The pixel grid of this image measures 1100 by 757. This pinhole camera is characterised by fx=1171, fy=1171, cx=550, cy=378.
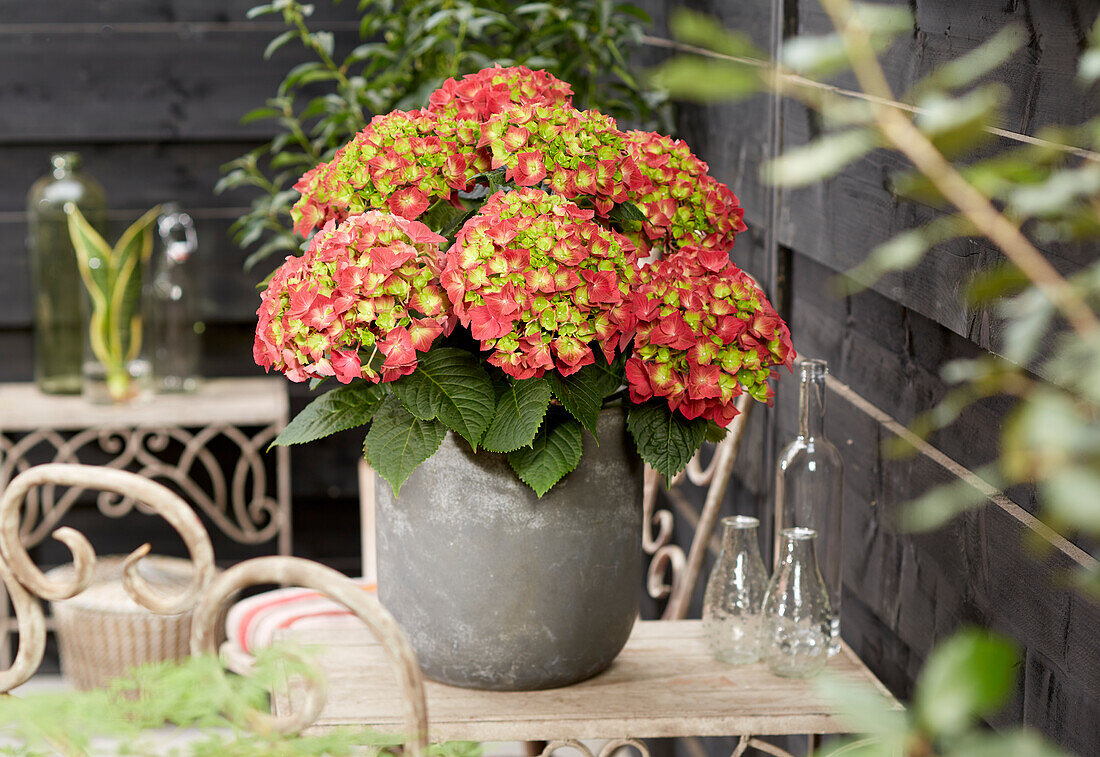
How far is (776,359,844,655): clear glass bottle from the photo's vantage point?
1.05m

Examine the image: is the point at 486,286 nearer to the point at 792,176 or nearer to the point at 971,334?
the point at 971,334

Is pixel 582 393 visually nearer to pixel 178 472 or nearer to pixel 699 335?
pixel 699 335

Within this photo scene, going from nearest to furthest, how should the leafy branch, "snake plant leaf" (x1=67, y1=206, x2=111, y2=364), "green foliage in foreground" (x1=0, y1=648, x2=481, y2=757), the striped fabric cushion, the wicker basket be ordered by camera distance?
"green foliage in foreground" (x1=0, y1=648, x2=481, y2=757) < the striped fabric cushion < the leafy branch < the wicker basket < "snake plant leaf" (x1=67, y1=206, x2=111, y2=364)

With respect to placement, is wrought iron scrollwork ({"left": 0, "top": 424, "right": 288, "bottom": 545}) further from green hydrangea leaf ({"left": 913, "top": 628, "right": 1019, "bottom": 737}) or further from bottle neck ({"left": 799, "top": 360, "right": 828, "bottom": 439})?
green hydrangea leaf ({"left": 913, "top": 628, "right": 1019, "bottom": 737})

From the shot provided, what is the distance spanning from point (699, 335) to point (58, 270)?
1.99 meters

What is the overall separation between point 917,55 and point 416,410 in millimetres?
517

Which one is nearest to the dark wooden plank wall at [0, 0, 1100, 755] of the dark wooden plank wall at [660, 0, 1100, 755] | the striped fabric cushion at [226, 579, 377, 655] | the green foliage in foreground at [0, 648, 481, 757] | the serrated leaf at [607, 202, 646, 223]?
the dark wooden plank wall at [660, 0, 1100, 755]

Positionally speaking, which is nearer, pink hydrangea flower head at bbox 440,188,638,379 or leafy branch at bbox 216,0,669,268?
pink hydrangea flower head at bbox 440,188,638,379

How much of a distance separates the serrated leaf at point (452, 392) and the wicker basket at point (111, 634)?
62.0 inches

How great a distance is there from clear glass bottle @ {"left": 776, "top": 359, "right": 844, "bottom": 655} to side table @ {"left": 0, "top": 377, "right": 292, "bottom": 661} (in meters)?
1.58

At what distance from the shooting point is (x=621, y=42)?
2.14 metres

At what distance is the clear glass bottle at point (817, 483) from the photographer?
1046mm

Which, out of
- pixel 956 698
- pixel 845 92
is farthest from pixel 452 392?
pixel 956 698

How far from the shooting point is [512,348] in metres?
0.87
